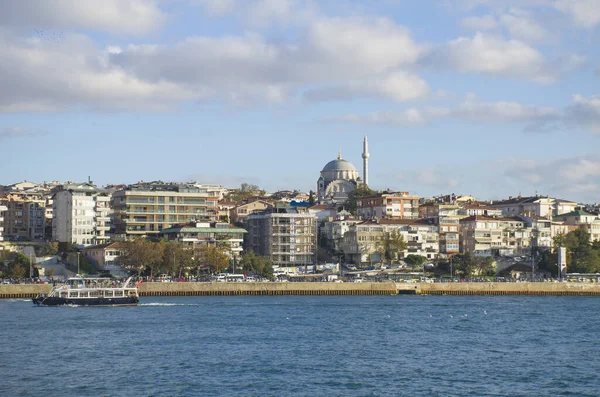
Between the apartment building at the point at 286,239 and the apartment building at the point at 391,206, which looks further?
the apartment building at the point at 391,206

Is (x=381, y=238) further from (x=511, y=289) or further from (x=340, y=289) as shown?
(x=340, y=289)

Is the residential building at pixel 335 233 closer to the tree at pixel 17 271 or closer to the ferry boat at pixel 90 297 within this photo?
the tree at pixel 17 271

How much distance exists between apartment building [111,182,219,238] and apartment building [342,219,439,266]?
16099mm

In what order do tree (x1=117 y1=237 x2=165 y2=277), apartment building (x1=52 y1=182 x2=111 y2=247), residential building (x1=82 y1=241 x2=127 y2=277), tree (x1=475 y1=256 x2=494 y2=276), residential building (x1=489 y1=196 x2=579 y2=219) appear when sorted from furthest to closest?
residential building (x1=489 y1=196 x2=579 y2=219)
apartment building (x1=52 y1=182 x2=111 y2=247)
tree (x1=475 y1=256 x2=494 y2=276)
residential building (x1=82 y1=241 x2=127 y2=277)
tree (x1=117 y1=237 x2=165 y2=277)

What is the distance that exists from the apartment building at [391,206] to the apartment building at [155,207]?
81.6 feet

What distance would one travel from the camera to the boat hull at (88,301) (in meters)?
76.3

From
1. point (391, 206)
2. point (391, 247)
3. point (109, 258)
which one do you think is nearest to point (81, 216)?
point (109, 258)

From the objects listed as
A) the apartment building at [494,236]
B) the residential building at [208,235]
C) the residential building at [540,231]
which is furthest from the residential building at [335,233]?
the residential building at [540,231]

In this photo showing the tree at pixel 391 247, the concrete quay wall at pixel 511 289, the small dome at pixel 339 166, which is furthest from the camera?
the small dome at pixel 339 166

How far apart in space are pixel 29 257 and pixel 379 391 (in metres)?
68.9

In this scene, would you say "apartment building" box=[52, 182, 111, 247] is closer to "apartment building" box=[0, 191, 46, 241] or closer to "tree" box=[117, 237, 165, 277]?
"apartment building" box=[0, 191, 46, 241]

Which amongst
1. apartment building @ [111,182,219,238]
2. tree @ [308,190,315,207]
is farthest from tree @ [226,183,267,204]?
apartment building @ [111,182,219,238]

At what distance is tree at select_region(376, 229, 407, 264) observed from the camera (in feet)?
374

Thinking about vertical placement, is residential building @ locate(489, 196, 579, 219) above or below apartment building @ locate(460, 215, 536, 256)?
above
